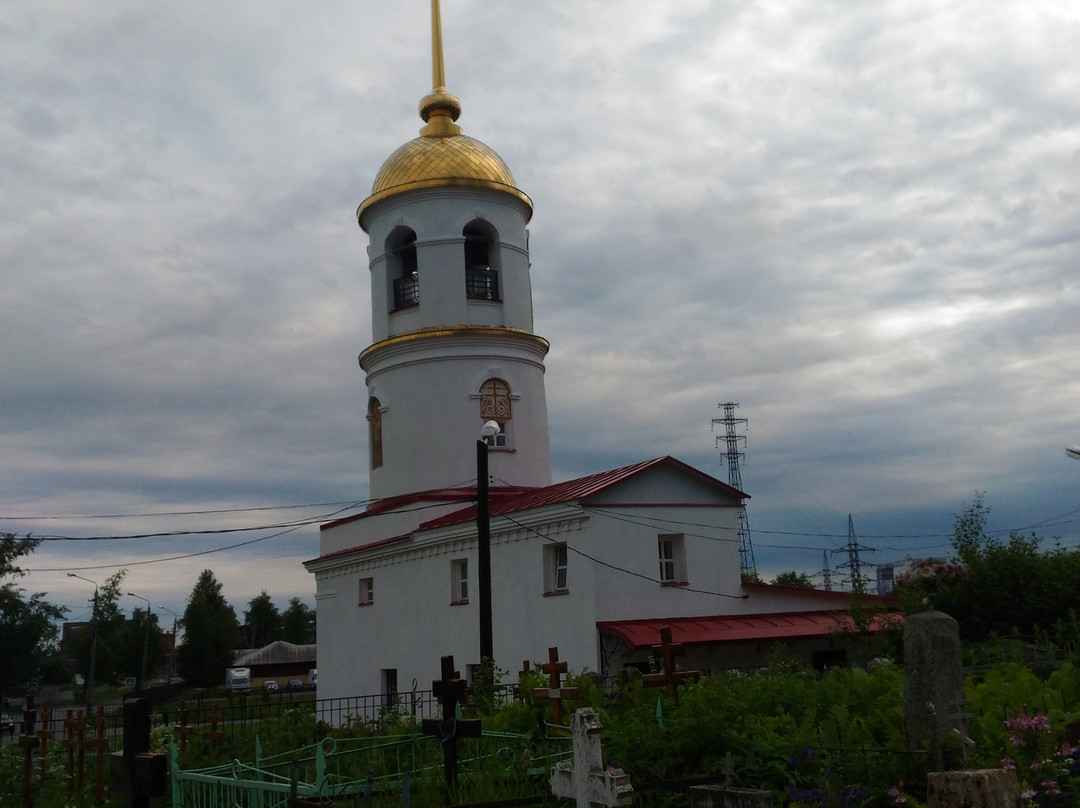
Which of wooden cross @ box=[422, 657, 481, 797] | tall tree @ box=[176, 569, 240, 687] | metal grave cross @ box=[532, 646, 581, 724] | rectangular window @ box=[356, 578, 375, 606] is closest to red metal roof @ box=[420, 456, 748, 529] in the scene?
rectangular window @ box=[356, 578, 375, 606]

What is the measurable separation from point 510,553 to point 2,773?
369 inches

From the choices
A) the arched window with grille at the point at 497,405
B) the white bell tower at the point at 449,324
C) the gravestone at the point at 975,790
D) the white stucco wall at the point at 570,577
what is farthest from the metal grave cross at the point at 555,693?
the arched window with grille at the point at 497,405

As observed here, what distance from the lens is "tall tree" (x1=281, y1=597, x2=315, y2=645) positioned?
101312mm

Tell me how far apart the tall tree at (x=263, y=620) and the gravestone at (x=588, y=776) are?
100768 mm

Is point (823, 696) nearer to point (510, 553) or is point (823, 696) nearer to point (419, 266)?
point (510, 553)

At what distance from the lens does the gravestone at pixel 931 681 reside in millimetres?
7375

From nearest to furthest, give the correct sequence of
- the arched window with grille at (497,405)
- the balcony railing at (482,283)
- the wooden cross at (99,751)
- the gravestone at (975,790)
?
1. the gravestone at (975,790)
2. the wooden cross at (99,751)
3. the arched window with grille at (497,405)
4. the balcony railing at (482,283)

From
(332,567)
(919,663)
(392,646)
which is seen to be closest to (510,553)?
(392,646)

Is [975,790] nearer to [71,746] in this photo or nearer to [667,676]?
[667,676]

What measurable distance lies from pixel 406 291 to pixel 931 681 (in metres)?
20.6

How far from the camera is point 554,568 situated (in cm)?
2031

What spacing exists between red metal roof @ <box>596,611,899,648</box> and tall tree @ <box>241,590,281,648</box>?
293ft

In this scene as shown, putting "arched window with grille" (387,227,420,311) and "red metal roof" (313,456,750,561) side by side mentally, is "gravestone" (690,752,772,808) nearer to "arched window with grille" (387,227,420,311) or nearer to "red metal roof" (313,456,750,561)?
"red metal roof" (313,456,750,561)

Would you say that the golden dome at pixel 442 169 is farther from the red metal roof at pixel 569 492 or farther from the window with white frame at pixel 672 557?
the window with white frame at pixel 672 557
